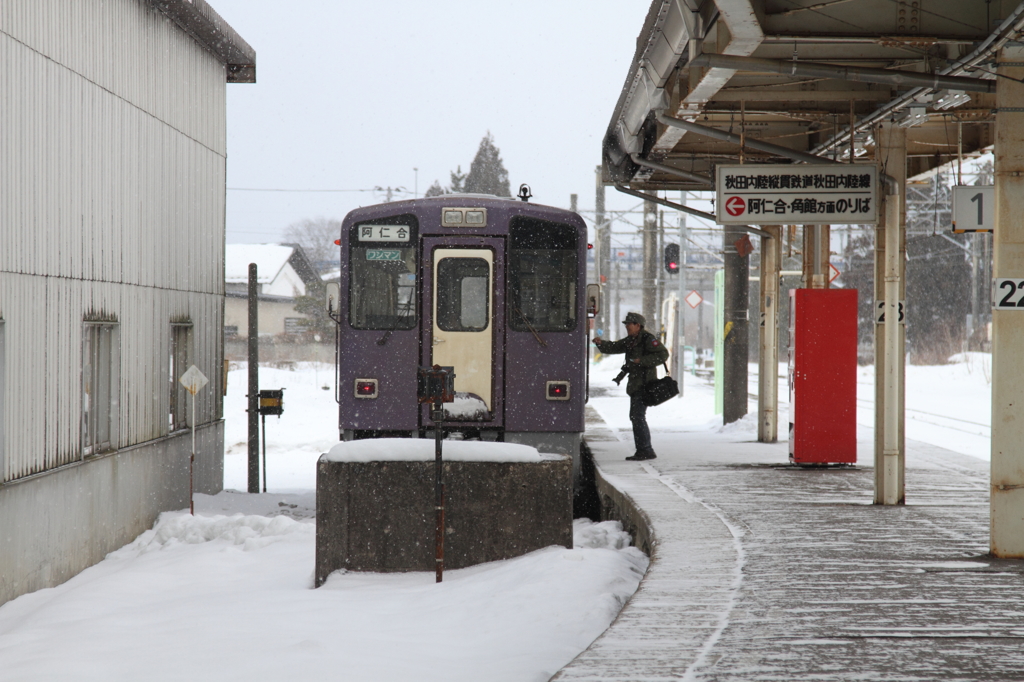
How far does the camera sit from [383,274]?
1040 centimetres

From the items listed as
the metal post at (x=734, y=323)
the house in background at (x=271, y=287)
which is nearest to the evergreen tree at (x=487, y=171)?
the house in background at (x=271, y=287)

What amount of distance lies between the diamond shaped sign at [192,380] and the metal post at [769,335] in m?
6.92

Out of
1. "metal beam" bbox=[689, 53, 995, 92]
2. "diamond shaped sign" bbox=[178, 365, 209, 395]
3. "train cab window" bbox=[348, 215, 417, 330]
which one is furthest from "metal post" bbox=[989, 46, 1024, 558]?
"diamond shaped sign" bbox=[178, 365, 209, 395]

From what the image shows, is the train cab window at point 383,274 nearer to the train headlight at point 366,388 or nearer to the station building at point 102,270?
the train headlight at point 366,388

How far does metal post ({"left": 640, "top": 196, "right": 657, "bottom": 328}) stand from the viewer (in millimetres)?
33375

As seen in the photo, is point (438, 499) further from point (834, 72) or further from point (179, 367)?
point (179, 367)

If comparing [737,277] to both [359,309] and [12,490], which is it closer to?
[359,309]

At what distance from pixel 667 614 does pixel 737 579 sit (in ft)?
3.01

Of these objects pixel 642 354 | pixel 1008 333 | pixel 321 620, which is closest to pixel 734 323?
pixel 642 354

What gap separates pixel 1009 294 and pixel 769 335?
7.58 m

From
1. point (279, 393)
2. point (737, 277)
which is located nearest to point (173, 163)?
point (279, 393)

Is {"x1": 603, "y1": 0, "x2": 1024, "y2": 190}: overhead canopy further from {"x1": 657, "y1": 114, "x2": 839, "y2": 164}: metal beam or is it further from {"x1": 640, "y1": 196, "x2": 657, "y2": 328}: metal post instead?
{"x1": 640, "y1": 196, "x2": 657, "y2": 328}: metal post

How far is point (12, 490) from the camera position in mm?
8914

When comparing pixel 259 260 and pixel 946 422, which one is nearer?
pixel 946 422
